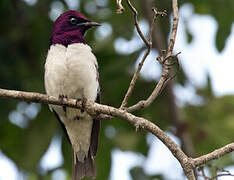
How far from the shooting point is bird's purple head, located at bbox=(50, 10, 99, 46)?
22.5ft

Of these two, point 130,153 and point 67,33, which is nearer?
point 67,33

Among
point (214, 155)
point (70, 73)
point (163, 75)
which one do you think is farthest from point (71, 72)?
point (214, 155)

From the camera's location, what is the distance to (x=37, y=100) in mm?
5336

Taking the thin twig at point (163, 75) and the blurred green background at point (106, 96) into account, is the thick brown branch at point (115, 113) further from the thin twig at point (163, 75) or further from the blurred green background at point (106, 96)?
the blurred green background at point (106, 96)

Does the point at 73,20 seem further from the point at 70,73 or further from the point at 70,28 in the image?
the point at 70,73

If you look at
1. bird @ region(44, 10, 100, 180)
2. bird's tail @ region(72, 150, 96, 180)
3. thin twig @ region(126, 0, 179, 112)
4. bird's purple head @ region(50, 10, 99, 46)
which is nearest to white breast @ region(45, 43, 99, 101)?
bird @ region(44, 10, 100, 180)

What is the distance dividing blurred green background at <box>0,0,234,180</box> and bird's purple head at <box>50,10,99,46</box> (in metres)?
0.36

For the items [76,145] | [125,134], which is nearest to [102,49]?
[125,134]

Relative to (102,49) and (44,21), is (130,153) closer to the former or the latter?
(102,49)

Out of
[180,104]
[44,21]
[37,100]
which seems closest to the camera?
[37,100]

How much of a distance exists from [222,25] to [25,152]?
277 centimetres

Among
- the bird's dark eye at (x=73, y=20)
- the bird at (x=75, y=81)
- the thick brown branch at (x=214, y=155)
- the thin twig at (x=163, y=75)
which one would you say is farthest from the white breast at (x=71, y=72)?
the thick brown branch at (x=214, y=155)

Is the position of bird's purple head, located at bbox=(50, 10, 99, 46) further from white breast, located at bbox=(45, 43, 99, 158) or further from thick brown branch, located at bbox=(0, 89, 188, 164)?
thick brown branch, located at bbox=(0, 89, 188, 164)

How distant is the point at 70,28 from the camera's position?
23.6 feet
